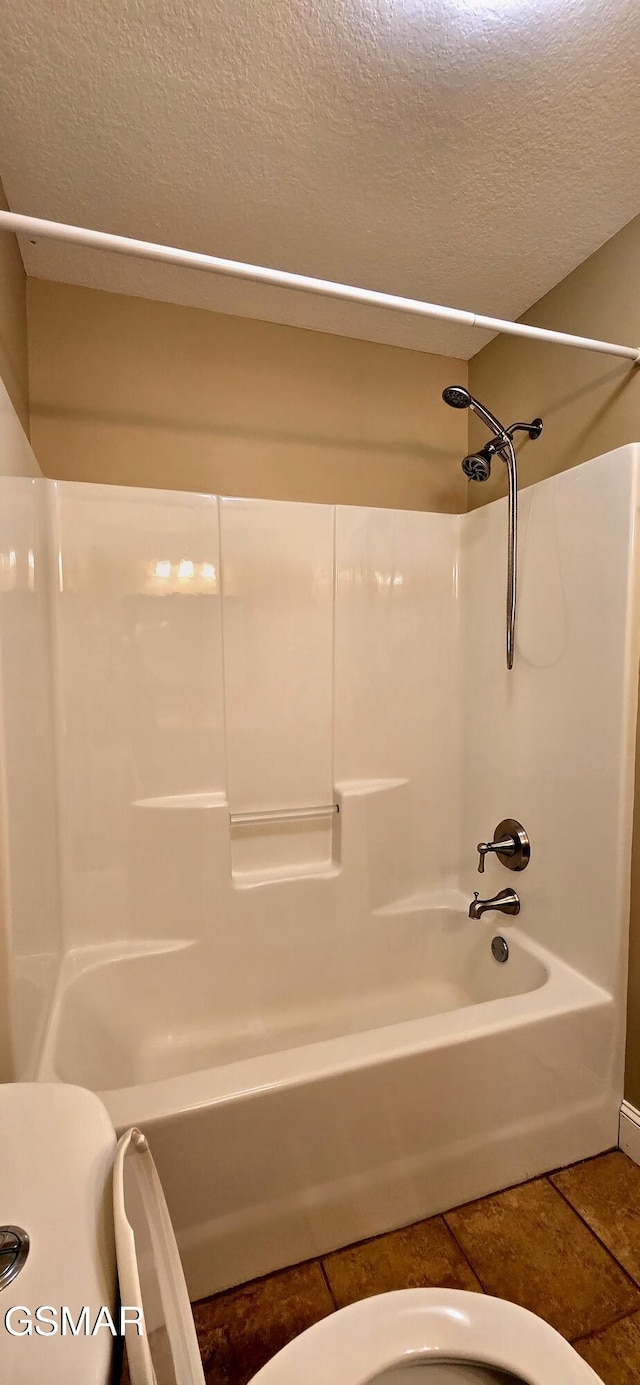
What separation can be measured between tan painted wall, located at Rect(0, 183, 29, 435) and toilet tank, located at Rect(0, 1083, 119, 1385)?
1.37m

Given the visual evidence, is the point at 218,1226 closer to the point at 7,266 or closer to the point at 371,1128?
the point at 371,1128

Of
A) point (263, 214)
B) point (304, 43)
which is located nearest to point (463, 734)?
point (263, 214)

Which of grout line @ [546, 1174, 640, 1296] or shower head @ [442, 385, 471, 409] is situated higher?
shower head @ [442, 385, 471, 409]

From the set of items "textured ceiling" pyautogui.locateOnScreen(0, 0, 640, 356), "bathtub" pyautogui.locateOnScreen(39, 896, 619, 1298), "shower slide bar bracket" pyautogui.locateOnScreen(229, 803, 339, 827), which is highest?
"textured ceiling" pyautogui.locateOnScreen(0, 0, 640, 356)

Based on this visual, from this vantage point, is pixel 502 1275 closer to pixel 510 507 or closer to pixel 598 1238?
pixel 598 1238

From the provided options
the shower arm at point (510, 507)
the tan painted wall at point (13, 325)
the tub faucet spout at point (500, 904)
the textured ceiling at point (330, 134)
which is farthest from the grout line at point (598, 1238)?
the textured ceiling at point (330, 134)

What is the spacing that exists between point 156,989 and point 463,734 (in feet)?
4.20

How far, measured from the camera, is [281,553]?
1828mm

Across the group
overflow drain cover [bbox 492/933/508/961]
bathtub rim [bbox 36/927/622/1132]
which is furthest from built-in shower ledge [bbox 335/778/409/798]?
bathtub rim [bbox 36/927/622/1132]

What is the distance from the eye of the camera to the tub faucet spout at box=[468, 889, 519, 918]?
172 cm

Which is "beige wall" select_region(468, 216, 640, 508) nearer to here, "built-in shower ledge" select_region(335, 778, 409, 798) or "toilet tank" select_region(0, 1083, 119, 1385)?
"built-in shower ledge" select_region(335, 778, 409, 798)

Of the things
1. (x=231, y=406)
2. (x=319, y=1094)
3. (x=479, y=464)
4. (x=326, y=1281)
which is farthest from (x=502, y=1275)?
(x=231, y=406)

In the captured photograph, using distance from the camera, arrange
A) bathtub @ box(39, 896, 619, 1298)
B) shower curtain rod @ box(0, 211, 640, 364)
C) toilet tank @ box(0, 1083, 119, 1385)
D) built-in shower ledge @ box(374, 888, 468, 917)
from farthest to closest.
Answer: built-in shower ledge @ box(374, 888, 468, 917) < bathtub @ box(39, 896, 619, 1298) < shower curtain rod @ box(0, 211, 640, 364) < toilet tank @ box(0, 1083, 119, 1385)

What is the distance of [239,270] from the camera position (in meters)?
1.10
